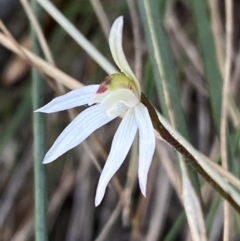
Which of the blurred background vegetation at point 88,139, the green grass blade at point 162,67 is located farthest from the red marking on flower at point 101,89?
the blurred background vegetation at point 88,139

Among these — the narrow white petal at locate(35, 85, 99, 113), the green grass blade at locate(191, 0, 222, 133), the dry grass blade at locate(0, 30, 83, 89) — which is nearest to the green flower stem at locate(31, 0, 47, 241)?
the dry grass blade at locate(0, 30, 83, 89)

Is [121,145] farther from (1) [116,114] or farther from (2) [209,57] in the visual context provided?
(2) [209,57]

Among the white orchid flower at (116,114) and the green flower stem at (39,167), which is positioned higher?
the green flower stem at (39,167)

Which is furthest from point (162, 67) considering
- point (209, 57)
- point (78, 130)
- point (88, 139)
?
point (88, 139)

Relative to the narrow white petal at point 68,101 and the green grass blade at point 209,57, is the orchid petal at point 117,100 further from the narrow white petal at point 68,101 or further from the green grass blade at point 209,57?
the green grass blade at point 209,57

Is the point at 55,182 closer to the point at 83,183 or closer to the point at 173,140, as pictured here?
the point at 83,183

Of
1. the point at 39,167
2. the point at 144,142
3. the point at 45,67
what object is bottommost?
the point at 144,142

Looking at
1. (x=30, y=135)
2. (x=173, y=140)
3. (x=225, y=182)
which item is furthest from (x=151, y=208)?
(x=173, y=140)
